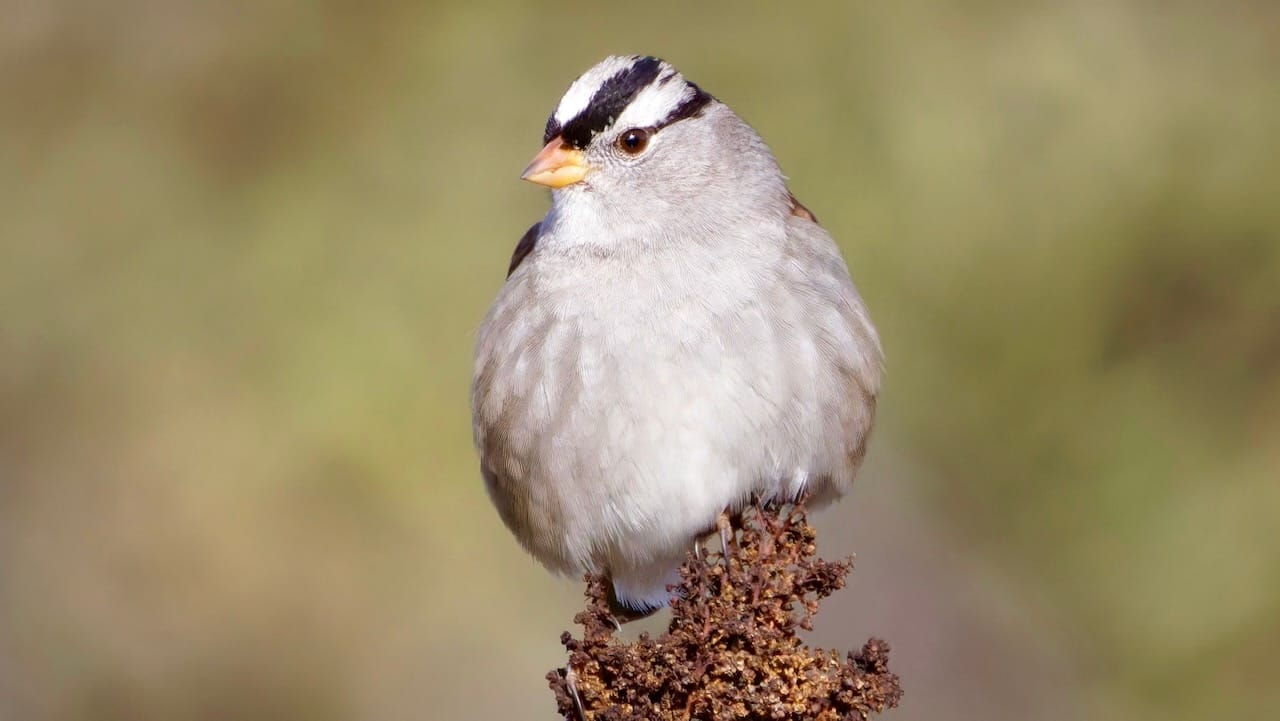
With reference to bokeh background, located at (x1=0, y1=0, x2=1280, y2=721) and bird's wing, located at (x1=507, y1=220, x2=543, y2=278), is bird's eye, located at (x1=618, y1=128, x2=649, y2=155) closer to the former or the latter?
bird's wing, located at (x1=507, y1=220, x2=543, y2=278)

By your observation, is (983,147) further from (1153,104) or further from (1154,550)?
(1154,550)

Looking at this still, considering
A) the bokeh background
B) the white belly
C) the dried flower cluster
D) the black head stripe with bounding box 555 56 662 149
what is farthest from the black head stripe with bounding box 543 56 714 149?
the bokeh background

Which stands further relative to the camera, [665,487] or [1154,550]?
[1154,550]

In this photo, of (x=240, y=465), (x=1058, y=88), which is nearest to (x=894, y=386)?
(x=1058, y=88)

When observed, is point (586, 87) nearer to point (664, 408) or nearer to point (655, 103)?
point (655, 103)

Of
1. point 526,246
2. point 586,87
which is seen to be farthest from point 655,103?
point 526,246

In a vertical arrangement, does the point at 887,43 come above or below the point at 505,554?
above

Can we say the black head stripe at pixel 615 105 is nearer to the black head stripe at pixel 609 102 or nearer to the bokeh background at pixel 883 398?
the black head stripe at pixel 609 102

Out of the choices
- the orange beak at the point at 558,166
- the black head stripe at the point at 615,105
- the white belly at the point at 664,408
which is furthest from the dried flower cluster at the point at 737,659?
the black head stripe at the point at 615,105

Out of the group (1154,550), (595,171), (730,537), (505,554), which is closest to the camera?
(730,537)
